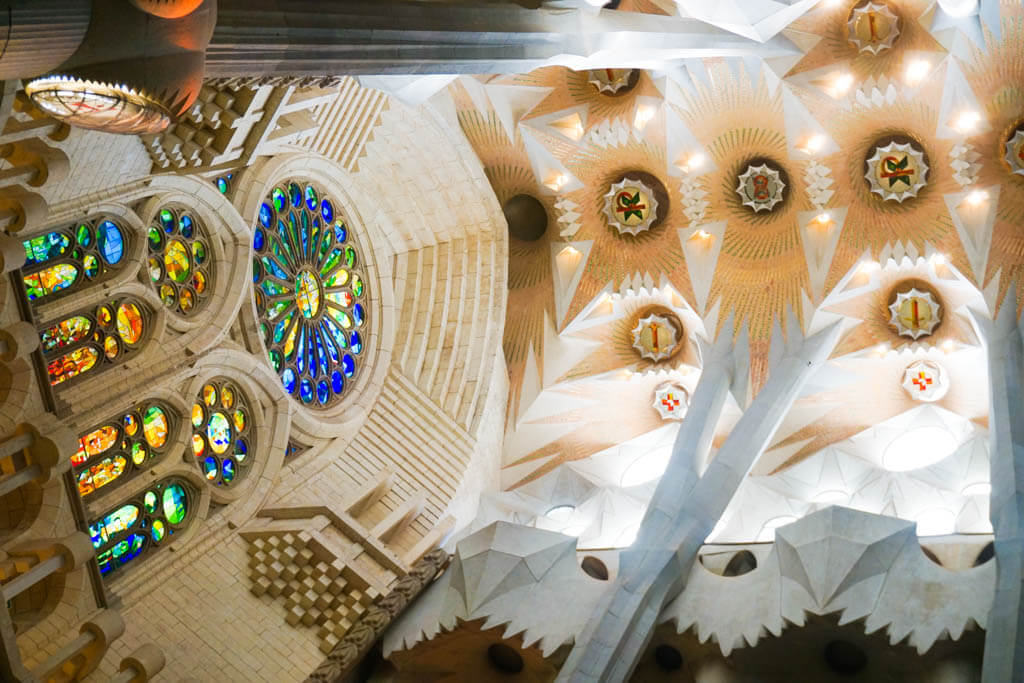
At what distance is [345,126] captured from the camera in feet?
38.5

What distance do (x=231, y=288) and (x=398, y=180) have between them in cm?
304

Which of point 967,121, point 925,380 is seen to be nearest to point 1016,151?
point 967,121

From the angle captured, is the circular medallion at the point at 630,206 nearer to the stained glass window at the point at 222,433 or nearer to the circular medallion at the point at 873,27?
the circular medallion at the point at 873,27

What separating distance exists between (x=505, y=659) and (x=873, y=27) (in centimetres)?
753

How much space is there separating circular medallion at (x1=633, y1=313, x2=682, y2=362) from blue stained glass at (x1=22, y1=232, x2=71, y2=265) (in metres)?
7.11

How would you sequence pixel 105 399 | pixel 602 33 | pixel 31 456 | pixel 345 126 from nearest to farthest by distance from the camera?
pixel 31 456
pixel 105 399
pixel 602 33
pixel 345 126

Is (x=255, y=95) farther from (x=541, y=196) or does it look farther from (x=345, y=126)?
(x=541, y=196)

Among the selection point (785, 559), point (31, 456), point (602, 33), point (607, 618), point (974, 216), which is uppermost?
point (602, 33)

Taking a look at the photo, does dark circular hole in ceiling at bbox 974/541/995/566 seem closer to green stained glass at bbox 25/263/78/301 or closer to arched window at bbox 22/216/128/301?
arched window at bbox 22/216/128/301

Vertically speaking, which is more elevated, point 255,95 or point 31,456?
point 255,95

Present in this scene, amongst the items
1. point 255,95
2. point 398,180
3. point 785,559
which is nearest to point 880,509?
point 785,559

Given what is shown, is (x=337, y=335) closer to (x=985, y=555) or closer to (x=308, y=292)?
(x=308, y=292)

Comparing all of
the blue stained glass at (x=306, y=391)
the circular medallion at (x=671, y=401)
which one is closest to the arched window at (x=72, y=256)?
the blue stained glass at (x=306, y=391)

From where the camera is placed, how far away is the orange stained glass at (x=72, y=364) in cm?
868
